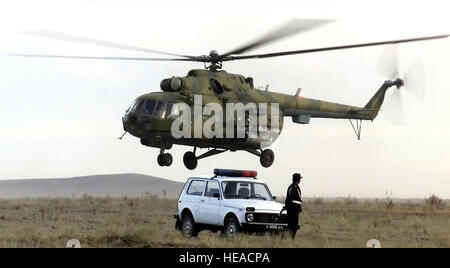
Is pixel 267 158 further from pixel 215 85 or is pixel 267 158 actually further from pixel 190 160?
pixel 215 85

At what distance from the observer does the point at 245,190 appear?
757 inches

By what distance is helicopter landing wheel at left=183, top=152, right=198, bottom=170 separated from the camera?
27.7 meters

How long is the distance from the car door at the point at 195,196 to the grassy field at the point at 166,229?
67cm

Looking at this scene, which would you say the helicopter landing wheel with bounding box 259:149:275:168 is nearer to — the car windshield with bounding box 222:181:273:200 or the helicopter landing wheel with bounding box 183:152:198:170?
the helicopter landing wheel with bounding box 183:152:198:170

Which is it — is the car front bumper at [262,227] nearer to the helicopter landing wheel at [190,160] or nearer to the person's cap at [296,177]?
the person's cap at [296,177]

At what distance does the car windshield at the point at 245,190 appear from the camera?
1897 cm

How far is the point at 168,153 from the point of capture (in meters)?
26.2

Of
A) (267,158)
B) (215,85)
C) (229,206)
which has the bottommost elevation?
(229,206)

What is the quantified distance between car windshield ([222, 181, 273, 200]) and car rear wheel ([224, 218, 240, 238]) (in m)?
0.70

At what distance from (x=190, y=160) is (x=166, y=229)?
564 cm

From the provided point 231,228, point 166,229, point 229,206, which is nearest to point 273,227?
point 231,228

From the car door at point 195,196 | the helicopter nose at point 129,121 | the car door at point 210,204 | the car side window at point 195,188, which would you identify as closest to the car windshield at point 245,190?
the car door at point 210,204

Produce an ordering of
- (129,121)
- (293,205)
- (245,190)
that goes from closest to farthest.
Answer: (293,205)
(245,190)
(129,121)
